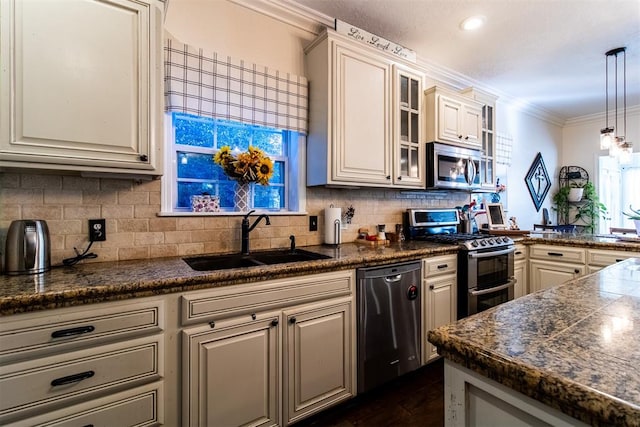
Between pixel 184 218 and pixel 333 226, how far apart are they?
3.55 feet

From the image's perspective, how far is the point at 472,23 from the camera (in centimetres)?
Result: 251

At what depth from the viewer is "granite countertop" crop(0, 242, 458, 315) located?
3.53ft

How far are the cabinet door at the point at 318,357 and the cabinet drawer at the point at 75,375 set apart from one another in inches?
24.9

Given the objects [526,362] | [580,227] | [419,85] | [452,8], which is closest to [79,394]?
[526,362]

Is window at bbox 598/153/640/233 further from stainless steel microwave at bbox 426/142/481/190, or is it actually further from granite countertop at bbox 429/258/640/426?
granite countertop at bbox 429/258/640/426

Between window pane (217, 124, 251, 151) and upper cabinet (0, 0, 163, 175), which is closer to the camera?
upper cabinet (0, 0, 163, 175)

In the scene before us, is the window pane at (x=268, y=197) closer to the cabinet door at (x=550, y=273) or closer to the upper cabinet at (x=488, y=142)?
the upper cabinet at (x=488, y=142)

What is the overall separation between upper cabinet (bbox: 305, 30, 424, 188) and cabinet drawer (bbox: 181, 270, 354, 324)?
778 millimetres

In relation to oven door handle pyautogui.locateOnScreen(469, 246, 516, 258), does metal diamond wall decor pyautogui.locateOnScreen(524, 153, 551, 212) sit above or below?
above

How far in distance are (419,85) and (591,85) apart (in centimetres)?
283

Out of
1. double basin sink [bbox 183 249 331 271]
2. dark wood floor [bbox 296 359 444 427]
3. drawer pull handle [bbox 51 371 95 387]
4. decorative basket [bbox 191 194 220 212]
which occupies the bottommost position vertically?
dark wood floor [bbox 296 359 444 427]

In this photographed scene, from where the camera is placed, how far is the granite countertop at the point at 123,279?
1075 millimetres

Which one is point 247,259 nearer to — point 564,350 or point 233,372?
point 233,372

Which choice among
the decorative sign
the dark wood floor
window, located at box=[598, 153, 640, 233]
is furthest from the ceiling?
the dark wood floor
